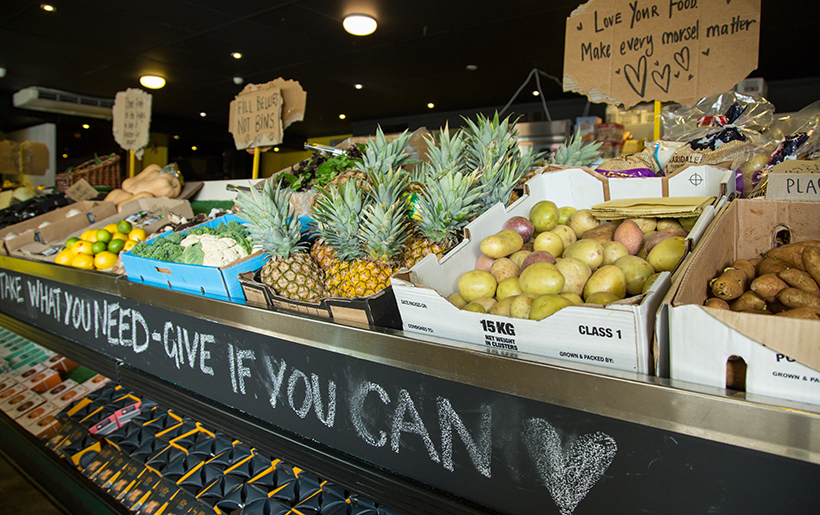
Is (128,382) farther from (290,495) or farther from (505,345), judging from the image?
(505,345)

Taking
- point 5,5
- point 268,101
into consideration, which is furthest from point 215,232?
point 5,5

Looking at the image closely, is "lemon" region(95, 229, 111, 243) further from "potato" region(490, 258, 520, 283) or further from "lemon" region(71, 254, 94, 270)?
"potato" region(490, 258, 520, 283)

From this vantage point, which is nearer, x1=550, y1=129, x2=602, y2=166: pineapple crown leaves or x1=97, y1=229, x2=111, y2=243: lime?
x1=550, y1=129, x2=602, y2=166: pineapple crown leaves

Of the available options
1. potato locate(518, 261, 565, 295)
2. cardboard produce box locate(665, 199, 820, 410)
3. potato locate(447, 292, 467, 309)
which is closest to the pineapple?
potato locate(447, 292, 467, 309)

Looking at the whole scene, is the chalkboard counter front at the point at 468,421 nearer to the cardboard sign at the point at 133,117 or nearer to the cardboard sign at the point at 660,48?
the cardboard sign at the point at 660,48

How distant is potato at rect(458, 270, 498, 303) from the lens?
120 centimetres

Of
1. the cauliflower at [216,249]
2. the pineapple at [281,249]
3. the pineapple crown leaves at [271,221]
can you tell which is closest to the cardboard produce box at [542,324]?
the pineapple at [281,249]

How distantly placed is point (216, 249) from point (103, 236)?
4.56ft

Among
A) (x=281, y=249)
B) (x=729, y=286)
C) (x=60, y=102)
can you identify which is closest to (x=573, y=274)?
(x=729, y=286)

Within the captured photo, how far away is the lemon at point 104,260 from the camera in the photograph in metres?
2.52

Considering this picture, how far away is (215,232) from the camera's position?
7.09ft

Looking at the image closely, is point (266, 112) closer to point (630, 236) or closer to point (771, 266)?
point (630, 236)

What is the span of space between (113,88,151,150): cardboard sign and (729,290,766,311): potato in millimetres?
4358

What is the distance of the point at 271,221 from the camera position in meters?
1.48
